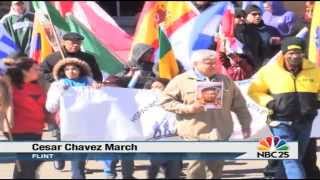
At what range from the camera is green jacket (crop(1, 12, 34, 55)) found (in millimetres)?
6366

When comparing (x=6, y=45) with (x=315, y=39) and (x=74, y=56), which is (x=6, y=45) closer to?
(x=74, y=56)

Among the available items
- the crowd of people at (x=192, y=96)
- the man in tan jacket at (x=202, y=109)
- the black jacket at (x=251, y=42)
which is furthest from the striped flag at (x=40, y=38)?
the black jacket at (x=251, y=42)

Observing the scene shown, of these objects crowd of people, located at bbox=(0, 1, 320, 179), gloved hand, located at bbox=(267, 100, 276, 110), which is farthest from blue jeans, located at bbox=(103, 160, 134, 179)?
gloved hand, located at bbox=(267, 100, 276, 110)

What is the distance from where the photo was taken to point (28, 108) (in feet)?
17.9

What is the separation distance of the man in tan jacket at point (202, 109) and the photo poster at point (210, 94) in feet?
0.05

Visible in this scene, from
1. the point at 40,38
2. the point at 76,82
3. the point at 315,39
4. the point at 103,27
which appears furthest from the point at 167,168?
the point at 103,27

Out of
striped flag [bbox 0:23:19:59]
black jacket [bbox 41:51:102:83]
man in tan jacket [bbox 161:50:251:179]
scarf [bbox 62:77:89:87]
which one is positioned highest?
striped flag [bbox 0:23:19:59]

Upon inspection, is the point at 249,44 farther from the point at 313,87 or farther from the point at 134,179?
the point at 134,179

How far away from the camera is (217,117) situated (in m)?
5.55

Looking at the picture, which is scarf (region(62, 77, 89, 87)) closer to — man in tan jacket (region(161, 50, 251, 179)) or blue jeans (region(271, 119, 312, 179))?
man in tan jacket (region(161, 50, 251, 179))

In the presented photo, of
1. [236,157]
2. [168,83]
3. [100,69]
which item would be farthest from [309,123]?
[100,69]

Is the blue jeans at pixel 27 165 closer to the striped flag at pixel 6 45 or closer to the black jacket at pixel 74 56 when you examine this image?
the black jacket at pixel 74 56

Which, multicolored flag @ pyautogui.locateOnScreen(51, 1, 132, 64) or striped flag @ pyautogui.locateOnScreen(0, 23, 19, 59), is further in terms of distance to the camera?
multicolored flag @ pyautogui.locateOnScreen(51, 1, 132, 64)

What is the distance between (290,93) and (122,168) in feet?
4.71
